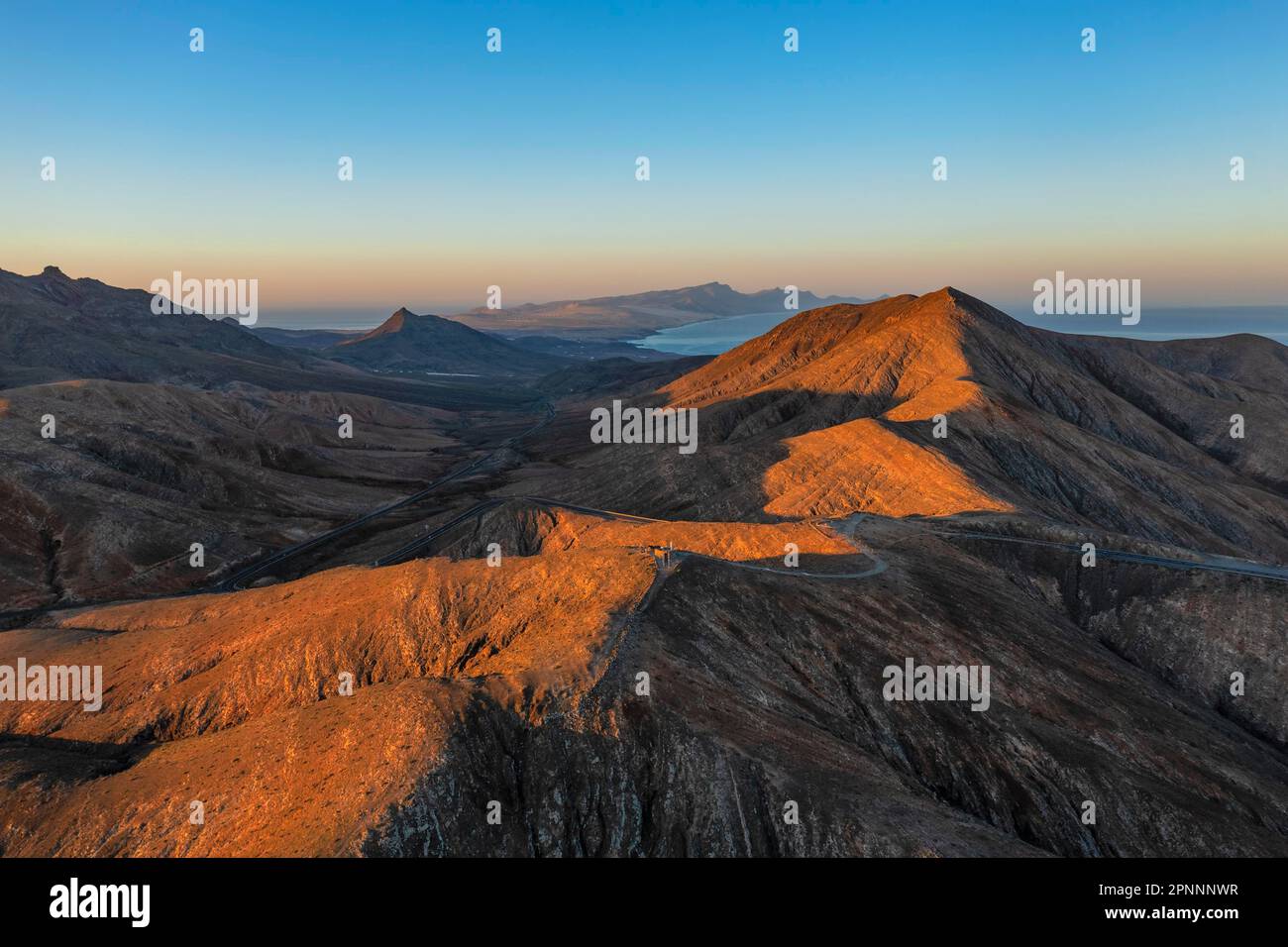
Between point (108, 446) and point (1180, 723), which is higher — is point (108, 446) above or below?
above

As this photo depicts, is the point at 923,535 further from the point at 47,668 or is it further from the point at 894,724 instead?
the point at 47,668

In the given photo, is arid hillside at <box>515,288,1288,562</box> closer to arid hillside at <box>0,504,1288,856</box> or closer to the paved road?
the paved road

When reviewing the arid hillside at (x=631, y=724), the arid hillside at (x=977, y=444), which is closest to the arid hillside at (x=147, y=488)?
the arid hillside at (x=631, y=724)

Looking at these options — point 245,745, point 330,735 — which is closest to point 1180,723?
point 330,735

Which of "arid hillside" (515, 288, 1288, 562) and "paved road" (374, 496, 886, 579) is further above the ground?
"arid hillside" (515, 288, 1288, 562)

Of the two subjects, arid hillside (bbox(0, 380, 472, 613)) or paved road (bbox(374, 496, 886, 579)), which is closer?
paved road (bbox(374, 496, 886, 579))

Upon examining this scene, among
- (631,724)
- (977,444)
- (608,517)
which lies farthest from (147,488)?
(977,444)

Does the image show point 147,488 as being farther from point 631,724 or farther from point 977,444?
point 977,444

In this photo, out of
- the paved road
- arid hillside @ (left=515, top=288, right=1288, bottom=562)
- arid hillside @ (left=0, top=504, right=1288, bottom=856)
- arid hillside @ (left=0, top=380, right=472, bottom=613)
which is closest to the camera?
arid hillside @ (left=0, top=504, right=1288, bottom=856)

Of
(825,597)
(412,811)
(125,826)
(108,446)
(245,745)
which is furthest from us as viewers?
(108,446)

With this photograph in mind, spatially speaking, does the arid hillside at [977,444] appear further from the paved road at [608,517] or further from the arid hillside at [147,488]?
the arid hillside at [147,488]

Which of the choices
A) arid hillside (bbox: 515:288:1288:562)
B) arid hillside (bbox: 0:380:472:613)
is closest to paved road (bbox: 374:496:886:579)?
arid hillside (bbox: 515:288:1288:562)
